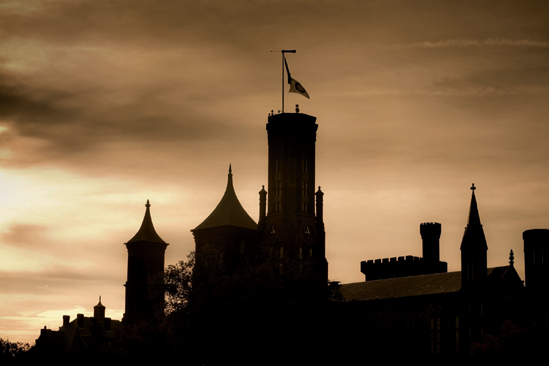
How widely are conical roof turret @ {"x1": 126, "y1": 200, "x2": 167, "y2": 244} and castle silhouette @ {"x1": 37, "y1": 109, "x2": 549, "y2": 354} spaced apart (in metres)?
27.4

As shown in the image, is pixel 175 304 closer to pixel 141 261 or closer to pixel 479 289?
pixel 479 289

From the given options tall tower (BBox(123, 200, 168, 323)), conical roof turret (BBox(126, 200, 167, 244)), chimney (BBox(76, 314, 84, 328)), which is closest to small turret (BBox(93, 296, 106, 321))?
chimney (BBox(76, 314, 84, 328))

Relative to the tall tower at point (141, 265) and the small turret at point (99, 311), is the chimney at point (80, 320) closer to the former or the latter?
the small turret at point (99, 311)

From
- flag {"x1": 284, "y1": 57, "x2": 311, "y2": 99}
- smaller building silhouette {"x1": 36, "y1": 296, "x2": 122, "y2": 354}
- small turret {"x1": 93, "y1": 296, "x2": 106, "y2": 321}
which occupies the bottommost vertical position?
smaller building silhouette {"x1": 36, "y1": 296, "x2": 122, "y2": 354}

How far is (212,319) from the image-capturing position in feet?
245

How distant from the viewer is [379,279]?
370 feet

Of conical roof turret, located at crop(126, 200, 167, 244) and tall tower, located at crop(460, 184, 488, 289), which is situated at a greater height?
conical roof turret, located at crop(126, 200, 167, 244)

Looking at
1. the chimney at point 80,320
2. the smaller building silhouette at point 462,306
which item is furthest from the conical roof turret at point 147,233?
the smaller building silhouette at point 462,306

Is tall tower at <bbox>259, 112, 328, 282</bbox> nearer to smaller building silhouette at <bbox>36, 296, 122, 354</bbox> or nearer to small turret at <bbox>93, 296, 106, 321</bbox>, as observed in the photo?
smaller building silhouette at <bbox>36, 296, 122, 354</bbox>

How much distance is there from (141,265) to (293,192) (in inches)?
1543

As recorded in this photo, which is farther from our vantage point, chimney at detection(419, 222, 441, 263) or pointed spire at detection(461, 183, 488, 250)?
chimney at detection(419, 222, 441, 263)

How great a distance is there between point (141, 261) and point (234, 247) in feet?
109

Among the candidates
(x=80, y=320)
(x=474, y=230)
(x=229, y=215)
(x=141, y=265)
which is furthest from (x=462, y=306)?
(x=80, y=320)

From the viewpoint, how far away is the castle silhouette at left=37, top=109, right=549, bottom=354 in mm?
90650
